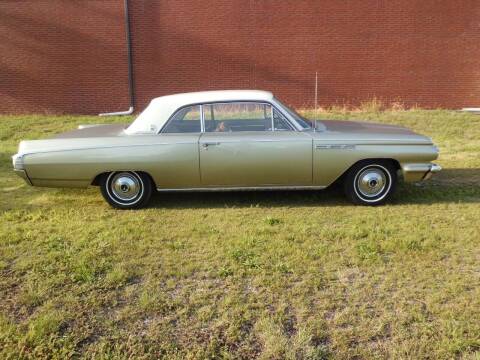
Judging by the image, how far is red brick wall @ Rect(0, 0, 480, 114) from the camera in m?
14.2

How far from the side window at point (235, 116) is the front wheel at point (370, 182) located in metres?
1.06

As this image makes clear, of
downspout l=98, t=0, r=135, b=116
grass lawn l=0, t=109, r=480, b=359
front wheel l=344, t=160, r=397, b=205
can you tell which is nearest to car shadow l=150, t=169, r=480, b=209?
grass lawn l=0, t=109, r=480, b=359

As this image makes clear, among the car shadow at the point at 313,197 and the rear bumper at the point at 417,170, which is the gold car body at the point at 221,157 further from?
the car shadow at the point at 313,197

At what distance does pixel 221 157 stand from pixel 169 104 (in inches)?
34.5

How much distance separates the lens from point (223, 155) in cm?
526

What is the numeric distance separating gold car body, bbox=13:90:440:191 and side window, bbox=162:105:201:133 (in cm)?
7

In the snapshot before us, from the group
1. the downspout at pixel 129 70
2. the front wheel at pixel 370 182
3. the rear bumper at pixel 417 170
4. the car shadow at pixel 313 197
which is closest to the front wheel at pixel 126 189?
the car shadow at pixel 313 197

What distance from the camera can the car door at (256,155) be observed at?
5258 millimetres

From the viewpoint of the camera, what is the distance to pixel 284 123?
544 cm

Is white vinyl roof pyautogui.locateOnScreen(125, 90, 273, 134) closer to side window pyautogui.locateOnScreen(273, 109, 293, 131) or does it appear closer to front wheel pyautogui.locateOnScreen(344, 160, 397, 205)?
side window pyautogui.locateOnScreen(273, 109, 293, 131)

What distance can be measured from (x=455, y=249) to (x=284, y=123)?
218 cm

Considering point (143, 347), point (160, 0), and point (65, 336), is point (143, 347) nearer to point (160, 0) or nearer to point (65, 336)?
point (65, 336)

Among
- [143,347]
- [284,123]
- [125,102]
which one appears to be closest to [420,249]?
[284,123]

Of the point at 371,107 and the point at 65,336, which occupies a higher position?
the point at 371,107
